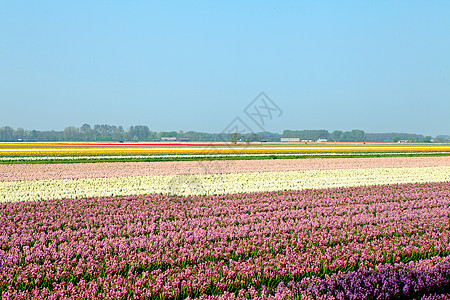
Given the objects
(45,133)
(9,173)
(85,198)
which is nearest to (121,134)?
(45,133)

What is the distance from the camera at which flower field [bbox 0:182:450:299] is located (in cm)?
571

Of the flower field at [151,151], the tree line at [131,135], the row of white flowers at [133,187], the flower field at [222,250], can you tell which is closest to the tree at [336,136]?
the tree line at [131,135]

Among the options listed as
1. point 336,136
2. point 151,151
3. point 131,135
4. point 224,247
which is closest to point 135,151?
point 151,151

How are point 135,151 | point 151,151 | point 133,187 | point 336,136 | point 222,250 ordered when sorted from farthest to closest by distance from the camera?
point 336,136, point 151,151, point 135,151, point 133,187, point 222,250

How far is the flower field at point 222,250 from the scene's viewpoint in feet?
18.7

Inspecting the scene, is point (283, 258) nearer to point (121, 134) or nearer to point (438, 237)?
point (438, 237)

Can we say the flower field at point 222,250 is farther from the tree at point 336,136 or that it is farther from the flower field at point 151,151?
the tree at point 336,136

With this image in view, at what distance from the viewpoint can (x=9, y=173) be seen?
23266 mm

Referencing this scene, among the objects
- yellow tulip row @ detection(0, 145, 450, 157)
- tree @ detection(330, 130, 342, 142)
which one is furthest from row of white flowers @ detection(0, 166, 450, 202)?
tree @ detection(330, 130, 342, 142)

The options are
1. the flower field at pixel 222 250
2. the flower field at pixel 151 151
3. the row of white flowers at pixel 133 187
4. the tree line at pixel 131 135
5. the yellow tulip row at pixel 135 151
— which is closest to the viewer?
the flower field at pixel 222 250

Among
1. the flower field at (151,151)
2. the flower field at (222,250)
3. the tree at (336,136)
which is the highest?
the tree at (336,136)

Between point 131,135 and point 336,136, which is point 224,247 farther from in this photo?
point 336,136

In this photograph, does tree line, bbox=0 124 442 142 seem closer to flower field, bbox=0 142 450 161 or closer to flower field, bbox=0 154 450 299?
flower field, bbox=0 142 450 161

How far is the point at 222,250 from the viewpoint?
7371 mm
